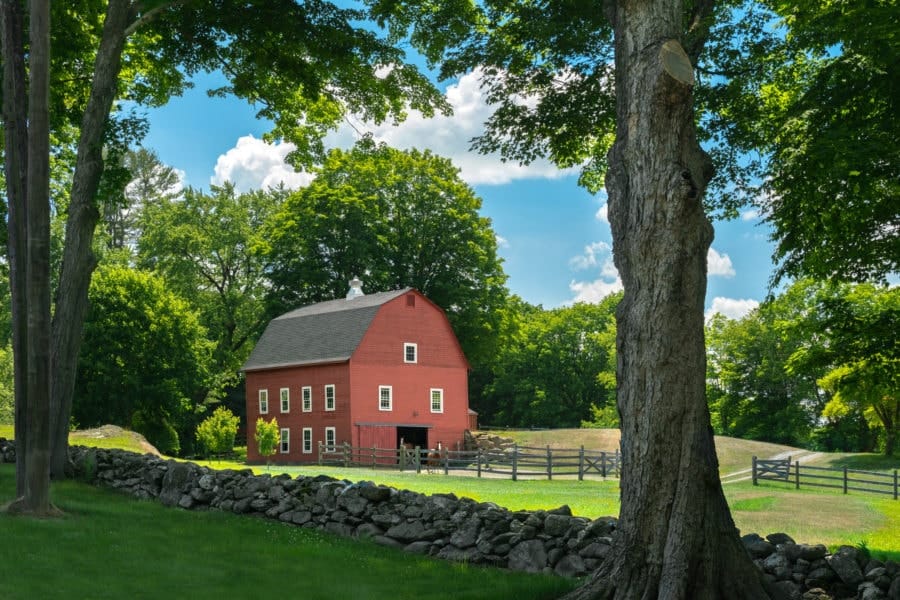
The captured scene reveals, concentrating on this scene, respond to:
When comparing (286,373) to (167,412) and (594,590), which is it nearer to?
(167,412)

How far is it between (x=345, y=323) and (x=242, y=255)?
53.1 feet

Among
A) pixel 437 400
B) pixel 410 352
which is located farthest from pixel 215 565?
pixel 437 400

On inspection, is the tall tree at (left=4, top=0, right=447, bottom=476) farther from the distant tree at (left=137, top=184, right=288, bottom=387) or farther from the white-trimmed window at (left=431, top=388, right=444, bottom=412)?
the distant tree at (left=137, top=184, right=288, bottom=387)

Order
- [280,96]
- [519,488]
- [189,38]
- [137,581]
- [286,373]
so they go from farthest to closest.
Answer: [286,373] → [519,488] → [280,96] → [189,38] → [137,581]

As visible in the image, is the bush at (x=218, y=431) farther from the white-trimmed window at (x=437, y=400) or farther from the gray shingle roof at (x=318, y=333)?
the white-trimmed window at (x=437, y=400)

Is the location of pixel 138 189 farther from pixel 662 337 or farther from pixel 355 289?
Answer: pixel 662 337

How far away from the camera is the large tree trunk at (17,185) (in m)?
13.6

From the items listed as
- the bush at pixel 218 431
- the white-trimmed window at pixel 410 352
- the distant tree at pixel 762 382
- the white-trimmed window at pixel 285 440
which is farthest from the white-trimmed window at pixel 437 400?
the distant tree at pixel 762 382

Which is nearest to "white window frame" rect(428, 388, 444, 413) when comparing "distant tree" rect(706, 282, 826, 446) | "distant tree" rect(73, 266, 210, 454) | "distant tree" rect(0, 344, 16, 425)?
"distant tree" rect(73, 266, 210, 454)

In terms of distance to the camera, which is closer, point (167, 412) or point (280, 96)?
point (280, 96)

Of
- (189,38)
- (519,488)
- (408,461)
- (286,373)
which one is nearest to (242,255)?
(286,373)

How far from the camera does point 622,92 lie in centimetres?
771

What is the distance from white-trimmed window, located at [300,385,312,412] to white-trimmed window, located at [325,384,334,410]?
1.44 m

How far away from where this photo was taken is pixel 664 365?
7.09 meters
